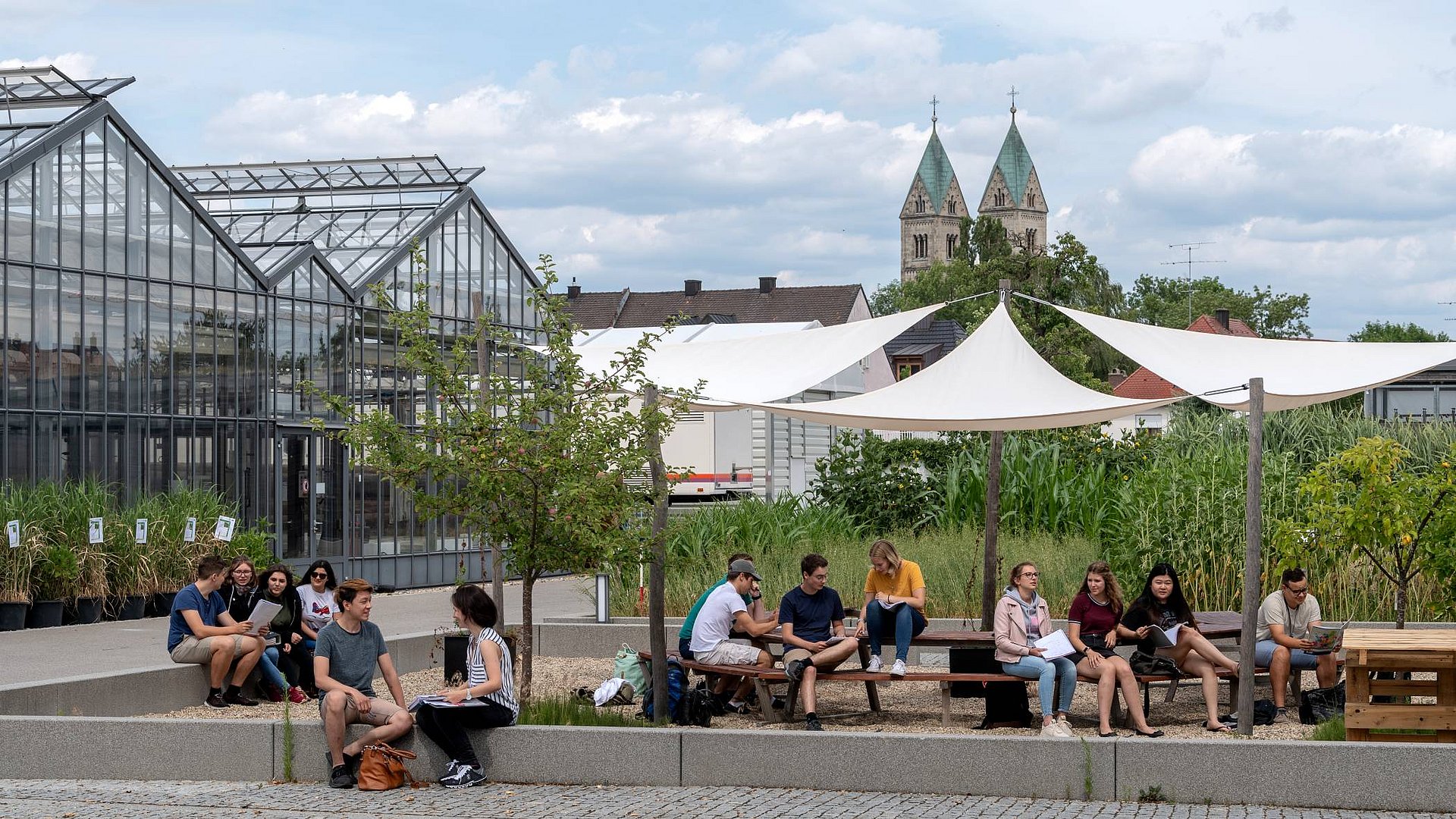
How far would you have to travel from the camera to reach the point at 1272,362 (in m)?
11.3

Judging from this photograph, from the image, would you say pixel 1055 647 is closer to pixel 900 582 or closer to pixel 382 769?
pixel 900 582

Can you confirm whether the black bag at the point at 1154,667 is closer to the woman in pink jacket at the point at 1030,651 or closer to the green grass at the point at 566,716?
the woman in pink jacket at the point at 1030,651

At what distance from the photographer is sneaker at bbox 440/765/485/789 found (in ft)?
27.2

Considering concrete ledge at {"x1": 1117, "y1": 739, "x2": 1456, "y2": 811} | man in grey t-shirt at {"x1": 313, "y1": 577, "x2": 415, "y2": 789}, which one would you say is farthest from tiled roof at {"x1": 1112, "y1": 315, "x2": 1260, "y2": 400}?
concrete ledge at {"x1": 1117, "y1": 739, "x2": 1456, "y2": 811}

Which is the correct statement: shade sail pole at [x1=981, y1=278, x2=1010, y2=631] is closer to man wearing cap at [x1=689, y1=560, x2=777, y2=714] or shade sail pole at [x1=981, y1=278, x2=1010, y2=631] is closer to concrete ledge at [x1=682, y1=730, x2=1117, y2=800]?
man wearing cap at [x1=689, y1=560, x2=777, y2=714]

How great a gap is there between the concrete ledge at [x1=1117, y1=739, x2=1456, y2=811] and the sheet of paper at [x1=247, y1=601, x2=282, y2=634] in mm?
5664

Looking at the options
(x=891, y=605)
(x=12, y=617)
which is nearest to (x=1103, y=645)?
(x=891, y=605)

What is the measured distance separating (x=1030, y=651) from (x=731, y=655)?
179cm

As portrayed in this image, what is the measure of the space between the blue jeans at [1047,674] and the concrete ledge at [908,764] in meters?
1.26

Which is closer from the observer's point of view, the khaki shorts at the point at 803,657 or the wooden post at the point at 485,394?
the khaki shorts at the point at 803,657

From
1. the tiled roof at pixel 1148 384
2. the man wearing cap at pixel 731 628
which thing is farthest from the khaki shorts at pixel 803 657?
the tiled roof at pixel 1148 384

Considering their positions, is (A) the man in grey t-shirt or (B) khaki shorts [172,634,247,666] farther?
(B) khaki shorts [172,634,247,666]

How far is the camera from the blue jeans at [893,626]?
407 inches

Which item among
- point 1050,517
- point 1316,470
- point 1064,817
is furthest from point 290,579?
point 1050,517
